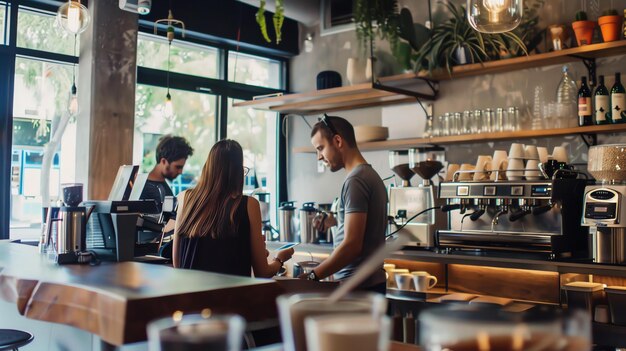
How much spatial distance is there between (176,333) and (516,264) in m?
3.31

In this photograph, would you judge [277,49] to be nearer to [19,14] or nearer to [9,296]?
[19,14]

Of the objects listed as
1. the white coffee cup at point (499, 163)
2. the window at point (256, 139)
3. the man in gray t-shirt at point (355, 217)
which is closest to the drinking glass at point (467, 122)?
the white coffee cup at point (499, 163)

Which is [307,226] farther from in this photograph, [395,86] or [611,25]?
[611,25]

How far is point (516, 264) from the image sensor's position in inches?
144

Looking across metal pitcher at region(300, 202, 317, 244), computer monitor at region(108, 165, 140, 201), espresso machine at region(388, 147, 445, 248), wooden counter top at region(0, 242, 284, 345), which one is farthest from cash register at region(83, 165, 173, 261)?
metal pitcher at region(300, 202, 317, 244)

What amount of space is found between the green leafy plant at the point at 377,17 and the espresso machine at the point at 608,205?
211 cm

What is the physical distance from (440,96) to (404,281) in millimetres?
2070

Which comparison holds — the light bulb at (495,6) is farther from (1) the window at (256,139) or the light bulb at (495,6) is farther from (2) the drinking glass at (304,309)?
(1) the window at (256,139)

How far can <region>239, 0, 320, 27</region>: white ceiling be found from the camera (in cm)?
614

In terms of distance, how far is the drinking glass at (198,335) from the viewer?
0.64 metres

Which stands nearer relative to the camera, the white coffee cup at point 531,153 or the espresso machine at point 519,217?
the espresso machine at point 519,217

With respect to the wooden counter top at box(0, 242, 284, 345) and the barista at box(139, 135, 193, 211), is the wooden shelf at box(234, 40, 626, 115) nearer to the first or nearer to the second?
the barista at box(139, 135, 193, 211)

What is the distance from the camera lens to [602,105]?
436cm

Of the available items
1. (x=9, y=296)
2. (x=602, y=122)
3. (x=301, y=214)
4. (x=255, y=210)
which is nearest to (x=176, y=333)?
(x=9, y=296)
